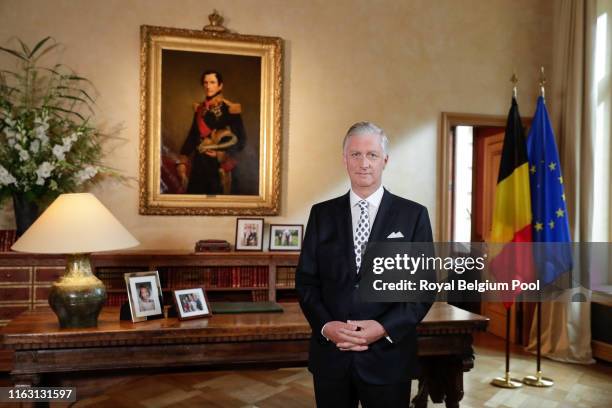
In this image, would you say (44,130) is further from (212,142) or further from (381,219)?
(381,219)

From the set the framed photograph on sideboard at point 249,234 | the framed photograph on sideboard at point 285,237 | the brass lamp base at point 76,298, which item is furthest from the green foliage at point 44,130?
the brass lamp base at point 76,298

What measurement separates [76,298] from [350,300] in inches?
51.5

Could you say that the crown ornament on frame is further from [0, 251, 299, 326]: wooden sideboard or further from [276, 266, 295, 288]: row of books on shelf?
[276, 266, 295, 288]: row of books on shelf

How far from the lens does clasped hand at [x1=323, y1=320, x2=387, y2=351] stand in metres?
1.76

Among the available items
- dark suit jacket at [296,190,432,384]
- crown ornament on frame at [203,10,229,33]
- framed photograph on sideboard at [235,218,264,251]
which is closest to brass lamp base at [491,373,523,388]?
framed photograph on sideboard at [235,218,264,251]

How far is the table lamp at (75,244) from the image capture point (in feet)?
7.86

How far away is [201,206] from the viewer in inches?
198

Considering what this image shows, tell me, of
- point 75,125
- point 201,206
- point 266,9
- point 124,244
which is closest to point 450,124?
point 266,9

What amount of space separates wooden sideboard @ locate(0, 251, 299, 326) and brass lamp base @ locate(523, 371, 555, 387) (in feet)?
6.86

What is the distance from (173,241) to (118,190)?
2.23ft

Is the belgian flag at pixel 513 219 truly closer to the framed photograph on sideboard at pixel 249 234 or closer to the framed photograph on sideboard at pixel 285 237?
the framed photograph on sideboard at pixel 285 237

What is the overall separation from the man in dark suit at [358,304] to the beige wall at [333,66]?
329 cm

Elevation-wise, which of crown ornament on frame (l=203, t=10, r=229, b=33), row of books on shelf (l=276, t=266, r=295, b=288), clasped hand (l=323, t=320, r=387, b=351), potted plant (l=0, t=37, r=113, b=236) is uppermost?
crown ornament on frame (l=203, t=10, r=229, b=33)

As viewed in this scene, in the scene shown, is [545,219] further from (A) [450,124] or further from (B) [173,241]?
(B) [173,241]
